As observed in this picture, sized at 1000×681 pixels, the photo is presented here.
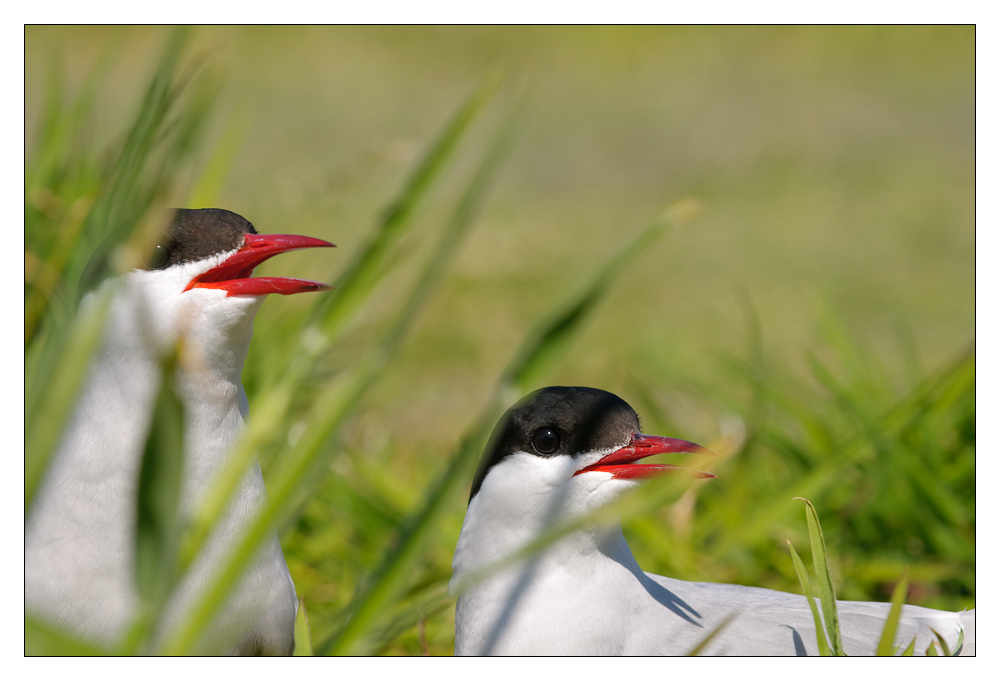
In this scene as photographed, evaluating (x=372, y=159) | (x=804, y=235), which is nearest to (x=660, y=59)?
(x=372, y=159)

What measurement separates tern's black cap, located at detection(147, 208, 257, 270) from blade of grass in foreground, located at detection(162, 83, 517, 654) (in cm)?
43

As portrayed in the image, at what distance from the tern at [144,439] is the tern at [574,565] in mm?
330

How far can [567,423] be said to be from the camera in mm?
1272

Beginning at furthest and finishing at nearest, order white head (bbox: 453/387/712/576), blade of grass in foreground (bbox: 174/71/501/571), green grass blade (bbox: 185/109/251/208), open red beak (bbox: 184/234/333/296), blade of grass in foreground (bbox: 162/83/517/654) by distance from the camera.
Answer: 1. green grass blade (bbox: 185/109/251/208)
2. white head (bbox: 453/387/712/576)
3. open red beak (bbox: 184/234/333/296)
4. blade of grass in foreground (bbox: 174/71/501/571)
5. blade of grass in foreground (bbox: 162/83/517/654)

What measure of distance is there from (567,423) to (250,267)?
507 mm

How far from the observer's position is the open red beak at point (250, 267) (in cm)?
114

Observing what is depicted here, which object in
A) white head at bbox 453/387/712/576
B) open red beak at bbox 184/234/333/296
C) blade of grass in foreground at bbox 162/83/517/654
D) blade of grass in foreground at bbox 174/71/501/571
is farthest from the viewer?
white head at bbox 453/387/712/576

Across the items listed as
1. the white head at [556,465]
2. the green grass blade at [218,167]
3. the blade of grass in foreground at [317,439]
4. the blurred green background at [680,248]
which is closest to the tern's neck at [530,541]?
the white head at [556,465]

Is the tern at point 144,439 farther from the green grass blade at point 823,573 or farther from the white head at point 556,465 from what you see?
the green grass blade at point 823,573

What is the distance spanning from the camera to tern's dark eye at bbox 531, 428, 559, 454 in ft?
4.22

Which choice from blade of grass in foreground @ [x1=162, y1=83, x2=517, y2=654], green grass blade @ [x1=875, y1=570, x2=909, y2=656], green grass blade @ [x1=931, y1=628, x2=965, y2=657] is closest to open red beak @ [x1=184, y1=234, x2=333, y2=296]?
blade of grass in foreground @ [x1=162, y1=83, x2=517, y2=654]

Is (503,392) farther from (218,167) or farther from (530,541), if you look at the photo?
(218,167)

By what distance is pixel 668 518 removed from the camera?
2285mm

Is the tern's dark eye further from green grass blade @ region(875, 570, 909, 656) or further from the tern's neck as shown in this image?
green grass blade @ region(875, 570, 909, 656)
